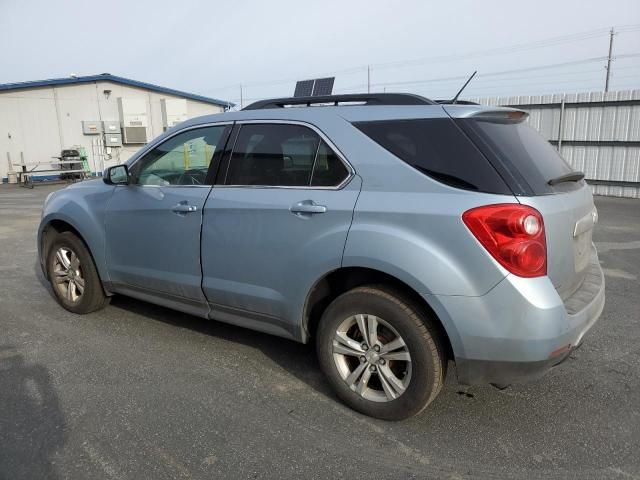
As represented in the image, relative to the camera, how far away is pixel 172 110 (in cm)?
2734

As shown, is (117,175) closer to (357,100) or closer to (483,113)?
(357,100)

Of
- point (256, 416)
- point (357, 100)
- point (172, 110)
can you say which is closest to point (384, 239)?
point (357, 100)

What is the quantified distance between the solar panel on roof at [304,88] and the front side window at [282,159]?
1.66m

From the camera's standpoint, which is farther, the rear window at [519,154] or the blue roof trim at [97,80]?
the blue roof trim at [97,80]

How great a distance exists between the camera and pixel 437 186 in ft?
8.63

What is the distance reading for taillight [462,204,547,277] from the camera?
243 cm

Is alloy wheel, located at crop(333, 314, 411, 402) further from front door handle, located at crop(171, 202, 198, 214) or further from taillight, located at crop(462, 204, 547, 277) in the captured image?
front door handle, located at crop(171, 202, 198, 214)

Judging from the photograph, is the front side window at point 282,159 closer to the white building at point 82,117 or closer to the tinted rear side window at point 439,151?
the tinted rear side window at point 439,151

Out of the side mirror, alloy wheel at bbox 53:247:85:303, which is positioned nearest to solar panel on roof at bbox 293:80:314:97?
the side mirror

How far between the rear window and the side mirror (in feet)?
9.09

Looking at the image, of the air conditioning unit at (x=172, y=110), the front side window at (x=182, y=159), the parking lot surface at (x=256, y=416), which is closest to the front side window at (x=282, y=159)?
the front side window at (x=182, y=159)

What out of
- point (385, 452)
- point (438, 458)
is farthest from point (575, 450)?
point (385, 452)

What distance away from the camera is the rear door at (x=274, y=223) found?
2.95 metres

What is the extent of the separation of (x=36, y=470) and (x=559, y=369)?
10.8 feet
